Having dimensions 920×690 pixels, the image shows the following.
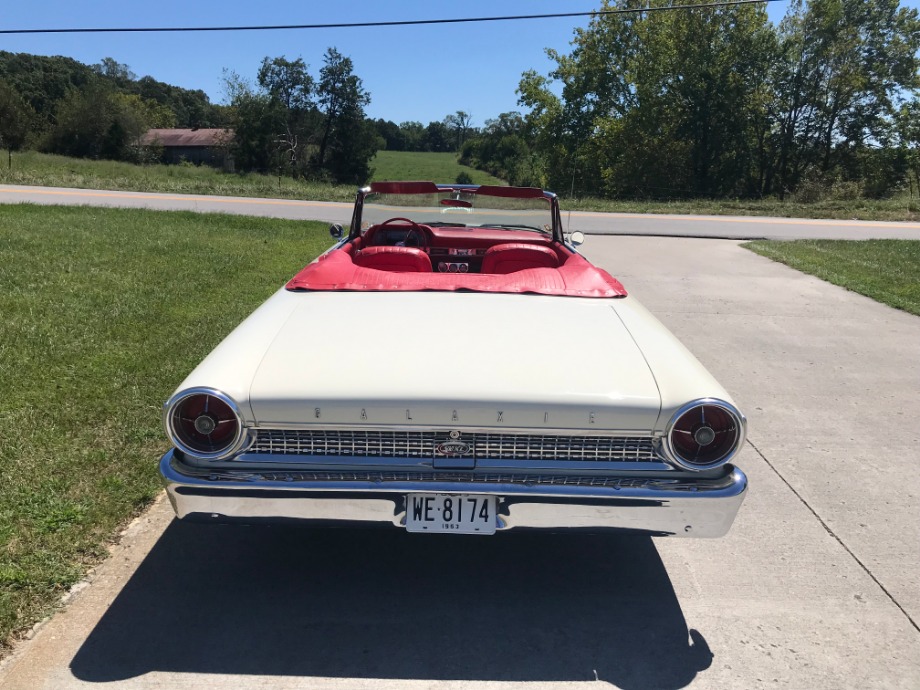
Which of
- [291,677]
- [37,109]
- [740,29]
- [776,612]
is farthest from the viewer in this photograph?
[37,109]

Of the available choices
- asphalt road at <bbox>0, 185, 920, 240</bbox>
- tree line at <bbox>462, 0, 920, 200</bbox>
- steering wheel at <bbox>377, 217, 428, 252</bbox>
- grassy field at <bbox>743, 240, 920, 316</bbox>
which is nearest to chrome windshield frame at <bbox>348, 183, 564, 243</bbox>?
steering wheel at <bbox>377, 217, 428, 252</bbox>

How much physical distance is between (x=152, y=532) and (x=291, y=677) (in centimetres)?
118

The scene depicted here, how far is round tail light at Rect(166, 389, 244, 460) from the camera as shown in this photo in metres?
2.54

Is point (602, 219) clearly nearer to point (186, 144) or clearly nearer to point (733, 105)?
point (733, 105)

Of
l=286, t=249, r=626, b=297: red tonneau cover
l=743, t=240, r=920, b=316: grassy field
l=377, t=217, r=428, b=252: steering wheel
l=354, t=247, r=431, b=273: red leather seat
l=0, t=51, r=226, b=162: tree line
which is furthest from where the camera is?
l=0, t=51, r=226, b=162: tree line

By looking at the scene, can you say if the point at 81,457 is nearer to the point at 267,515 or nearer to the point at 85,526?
the point at 85,526

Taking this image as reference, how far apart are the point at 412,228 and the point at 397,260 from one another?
2.41ft

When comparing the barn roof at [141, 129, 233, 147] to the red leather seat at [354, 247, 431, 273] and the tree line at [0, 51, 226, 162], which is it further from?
the red leather seat at [354, 247, 431, 273]

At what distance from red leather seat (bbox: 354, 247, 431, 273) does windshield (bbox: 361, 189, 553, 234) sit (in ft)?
2.86

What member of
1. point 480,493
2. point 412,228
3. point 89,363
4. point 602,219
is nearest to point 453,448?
point 480,493

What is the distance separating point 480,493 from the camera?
250cm

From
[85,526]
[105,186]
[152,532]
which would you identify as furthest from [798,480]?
[105,186]

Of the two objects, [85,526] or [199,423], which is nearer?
[199,423]

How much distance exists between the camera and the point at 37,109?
2608 inches
